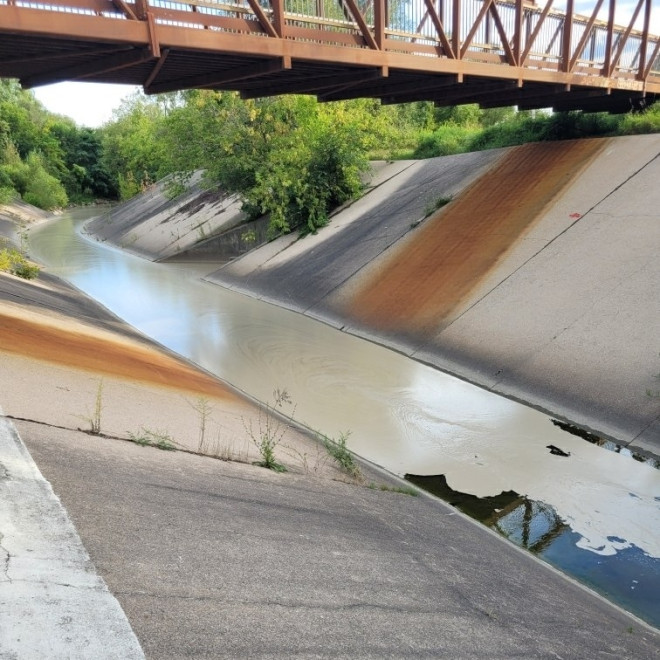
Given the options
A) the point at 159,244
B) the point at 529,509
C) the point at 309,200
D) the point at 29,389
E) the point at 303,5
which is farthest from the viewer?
the point at 159,244

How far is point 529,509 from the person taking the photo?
724 centimetres

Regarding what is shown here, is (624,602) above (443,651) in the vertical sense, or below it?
below

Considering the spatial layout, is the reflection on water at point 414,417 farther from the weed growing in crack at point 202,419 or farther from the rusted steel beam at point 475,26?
the rusted steel beam at point 475,26

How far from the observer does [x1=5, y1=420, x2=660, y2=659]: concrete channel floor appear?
303 cm

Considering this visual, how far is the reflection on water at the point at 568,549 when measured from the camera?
5.77 m

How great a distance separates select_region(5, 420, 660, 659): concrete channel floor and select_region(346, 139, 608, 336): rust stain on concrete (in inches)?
336

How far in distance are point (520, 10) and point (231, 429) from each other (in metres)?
11.1

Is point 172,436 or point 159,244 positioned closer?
point 172,436

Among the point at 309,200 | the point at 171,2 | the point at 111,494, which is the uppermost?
the point at 171,2

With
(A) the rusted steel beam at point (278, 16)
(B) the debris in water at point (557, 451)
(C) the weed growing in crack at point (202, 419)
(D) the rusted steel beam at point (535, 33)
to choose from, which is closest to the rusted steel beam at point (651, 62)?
(D) the rusted steel beam at point (535, 33)

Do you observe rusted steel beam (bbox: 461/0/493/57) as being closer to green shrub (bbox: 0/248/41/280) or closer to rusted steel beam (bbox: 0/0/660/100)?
rusted steel beam (bbox: 0/0/660/100)

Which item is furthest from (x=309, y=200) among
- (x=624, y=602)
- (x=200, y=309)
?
(x=624, y=602)

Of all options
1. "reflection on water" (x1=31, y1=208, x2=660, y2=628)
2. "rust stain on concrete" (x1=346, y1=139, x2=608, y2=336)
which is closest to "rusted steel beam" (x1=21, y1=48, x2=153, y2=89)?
"reflection on water" (x1=31, y1=208, x2=660, y2=628)

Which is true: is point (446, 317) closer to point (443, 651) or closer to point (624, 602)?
point (624, 602)
